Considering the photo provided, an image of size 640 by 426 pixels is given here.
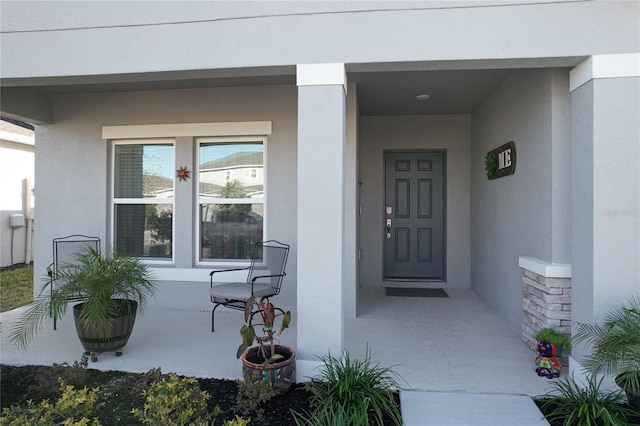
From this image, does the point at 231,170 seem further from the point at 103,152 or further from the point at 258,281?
the point at 103,152

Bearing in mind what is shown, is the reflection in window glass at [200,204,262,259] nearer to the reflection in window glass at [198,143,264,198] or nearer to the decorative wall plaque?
the reflection in window glass at [198,143,264,198]

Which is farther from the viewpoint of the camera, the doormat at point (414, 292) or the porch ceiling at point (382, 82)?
the doormat at point (414, 292)

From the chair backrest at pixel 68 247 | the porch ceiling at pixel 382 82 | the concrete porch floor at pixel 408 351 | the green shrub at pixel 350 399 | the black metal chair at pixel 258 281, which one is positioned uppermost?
the porch ceiling at pixel 382 82

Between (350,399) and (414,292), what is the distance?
355 centimetres

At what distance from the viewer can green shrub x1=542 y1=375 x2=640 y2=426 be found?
2234 millimetres

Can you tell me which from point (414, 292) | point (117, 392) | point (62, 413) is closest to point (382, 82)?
point (414, 292)

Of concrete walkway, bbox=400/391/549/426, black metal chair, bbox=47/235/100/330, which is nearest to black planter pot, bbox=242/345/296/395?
concrete walkway, bbox=400/391/549/426

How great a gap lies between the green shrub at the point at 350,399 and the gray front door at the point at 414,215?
3.67 metres

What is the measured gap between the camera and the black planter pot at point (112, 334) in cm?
Result: 324

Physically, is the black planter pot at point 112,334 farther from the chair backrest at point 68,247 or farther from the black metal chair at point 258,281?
the chair backrest at point 68,247

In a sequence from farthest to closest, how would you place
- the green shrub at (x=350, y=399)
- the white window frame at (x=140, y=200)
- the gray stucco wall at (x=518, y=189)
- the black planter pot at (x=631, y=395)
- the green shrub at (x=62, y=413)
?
the white window frame at (x=140, y=200), the gray stucco wall at (x=518, y=189), the black planter pot at (x=631, y=395), the green shrub at (x=350, y=399), the green shrub at (x=62, y=413)

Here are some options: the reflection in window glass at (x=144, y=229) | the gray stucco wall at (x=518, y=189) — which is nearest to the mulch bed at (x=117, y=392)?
the reflection in window glass at (x=144, y=229)

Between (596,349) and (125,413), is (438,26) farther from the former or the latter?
(125,413)

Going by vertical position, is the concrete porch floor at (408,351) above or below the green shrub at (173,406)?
below
